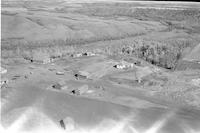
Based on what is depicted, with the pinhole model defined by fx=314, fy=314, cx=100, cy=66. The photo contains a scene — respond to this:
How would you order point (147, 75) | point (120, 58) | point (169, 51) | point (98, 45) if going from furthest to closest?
point (98, 45) → point (169, 51) → point (120, 58) → point (147, 75)

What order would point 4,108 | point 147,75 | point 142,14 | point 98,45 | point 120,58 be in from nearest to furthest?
point 4,108 → point 147,75 → point 120,58 → point 98,45 → point 142,14

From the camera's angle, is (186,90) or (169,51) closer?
(186,90)

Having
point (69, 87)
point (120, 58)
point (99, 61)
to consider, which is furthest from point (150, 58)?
point (69, 87)

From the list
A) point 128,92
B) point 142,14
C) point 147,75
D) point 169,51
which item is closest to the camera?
point 128,92

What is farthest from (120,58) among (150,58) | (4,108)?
(4,108)

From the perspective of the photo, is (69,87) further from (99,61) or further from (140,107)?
(99,61)

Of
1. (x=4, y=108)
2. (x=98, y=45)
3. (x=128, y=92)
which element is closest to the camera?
(x=4, y=108)

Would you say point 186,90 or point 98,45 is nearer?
point 186,90

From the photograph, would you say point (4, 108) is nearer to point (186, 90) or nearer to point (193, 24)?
point (186, 90)

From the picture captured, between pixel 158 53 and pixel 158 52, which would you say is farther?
pixel 158 52
